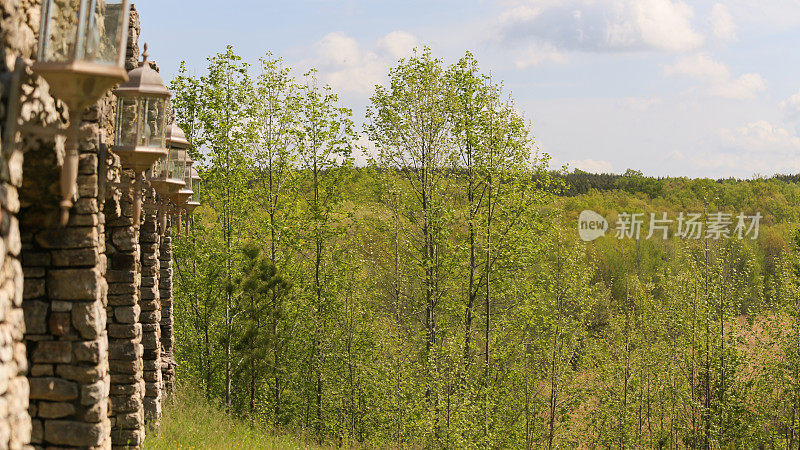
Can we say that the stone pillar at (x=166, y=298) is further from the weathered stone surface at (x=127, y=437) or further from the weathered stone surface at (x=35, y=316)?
the weathered stone surface at (x=35, y=316)

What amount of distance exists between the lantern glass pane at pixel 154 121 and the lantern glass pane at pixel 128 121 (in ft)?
0.31

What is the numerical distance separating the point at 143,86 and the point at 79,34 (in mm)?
3542

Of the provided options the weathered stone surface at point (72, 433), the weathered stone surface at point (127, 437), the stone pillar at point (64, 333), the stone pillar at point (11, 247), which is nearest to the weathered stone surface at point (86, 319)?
the stone pillar at point (64, 333)

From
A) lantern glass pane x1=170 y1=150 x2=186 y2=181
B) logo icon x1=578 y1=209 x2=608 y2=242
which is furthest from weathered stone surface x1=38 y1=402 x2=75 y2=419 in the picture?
logo icon x1=578 y1=209 x2=608 y2=242

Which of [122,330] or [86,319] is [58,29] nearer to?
[86,319]

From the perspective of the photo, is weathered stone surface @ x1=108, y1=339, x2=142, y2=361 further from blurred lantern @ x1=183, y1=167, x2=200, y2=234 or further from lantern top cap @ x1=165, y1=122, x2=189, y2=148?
blurred lantern @ x1=183, y1=167, x2=200, y2=234

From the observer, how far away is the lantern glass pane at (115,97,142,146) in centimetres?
786

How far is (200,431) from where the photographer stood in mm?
12070

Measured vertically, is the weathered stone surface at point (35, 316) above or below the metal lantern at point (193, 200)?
below

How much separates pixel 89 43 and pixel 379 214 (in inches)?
726

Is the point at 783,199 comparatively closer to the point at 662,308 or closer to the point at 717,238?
the point at 717,238

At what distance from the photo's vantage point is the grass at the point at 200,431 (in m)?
10.8

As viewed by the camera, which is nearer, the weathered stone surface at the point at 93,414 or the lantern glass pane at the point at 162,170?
the weathered stone surface at the point at 93,414

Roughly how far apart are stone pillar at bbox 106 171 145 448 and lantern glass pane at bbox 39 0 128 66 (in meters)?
3.95
